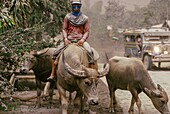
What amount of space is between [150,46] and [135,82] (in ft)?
38.4

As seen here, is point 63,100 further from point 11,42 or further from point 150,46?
point 150,46

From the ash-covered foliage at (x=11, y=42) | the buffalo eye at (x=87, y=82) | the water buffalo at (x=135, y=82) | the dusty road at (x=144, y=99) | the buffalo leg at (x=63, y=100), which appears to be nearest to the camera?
the buffalo eye at (x=87, y=82)

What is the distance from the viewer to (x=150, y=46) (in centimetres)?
1947

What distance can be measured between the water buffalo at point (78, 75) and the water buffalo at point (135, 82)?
3.94 feet

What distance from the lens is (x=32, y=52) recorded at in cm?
931

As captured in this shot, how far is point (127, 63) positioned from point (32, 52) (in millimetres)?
2610

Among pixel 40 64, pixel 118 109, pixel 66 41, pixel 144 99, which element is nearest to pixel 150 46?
pixel 144 99

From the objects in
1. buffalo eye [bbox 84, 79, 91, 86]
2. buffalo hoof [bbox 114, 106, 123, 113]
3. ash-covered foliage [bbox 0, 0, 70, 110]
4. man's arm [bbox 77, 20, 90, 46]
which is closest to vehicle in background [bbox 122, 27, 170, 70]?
ash-covered foliage [bbox 0, 0, 70, 110]

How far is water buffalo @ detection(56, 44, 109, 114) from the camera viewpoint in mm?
6621

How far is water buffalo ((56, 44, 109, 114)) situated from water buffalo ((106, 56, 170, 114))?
120cm

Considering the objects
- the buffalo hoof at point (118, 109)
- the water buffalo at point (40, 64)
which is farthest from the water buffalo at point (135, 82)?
the water buffalo at point (40, 64)

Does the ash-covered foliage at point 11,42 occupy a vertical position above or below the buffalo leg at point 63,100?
above

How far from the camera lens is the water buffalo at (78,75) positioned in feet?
21.7

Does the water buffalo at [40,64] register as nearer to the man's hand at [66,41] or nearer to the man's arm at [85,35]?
the man's hand at [66,41]
